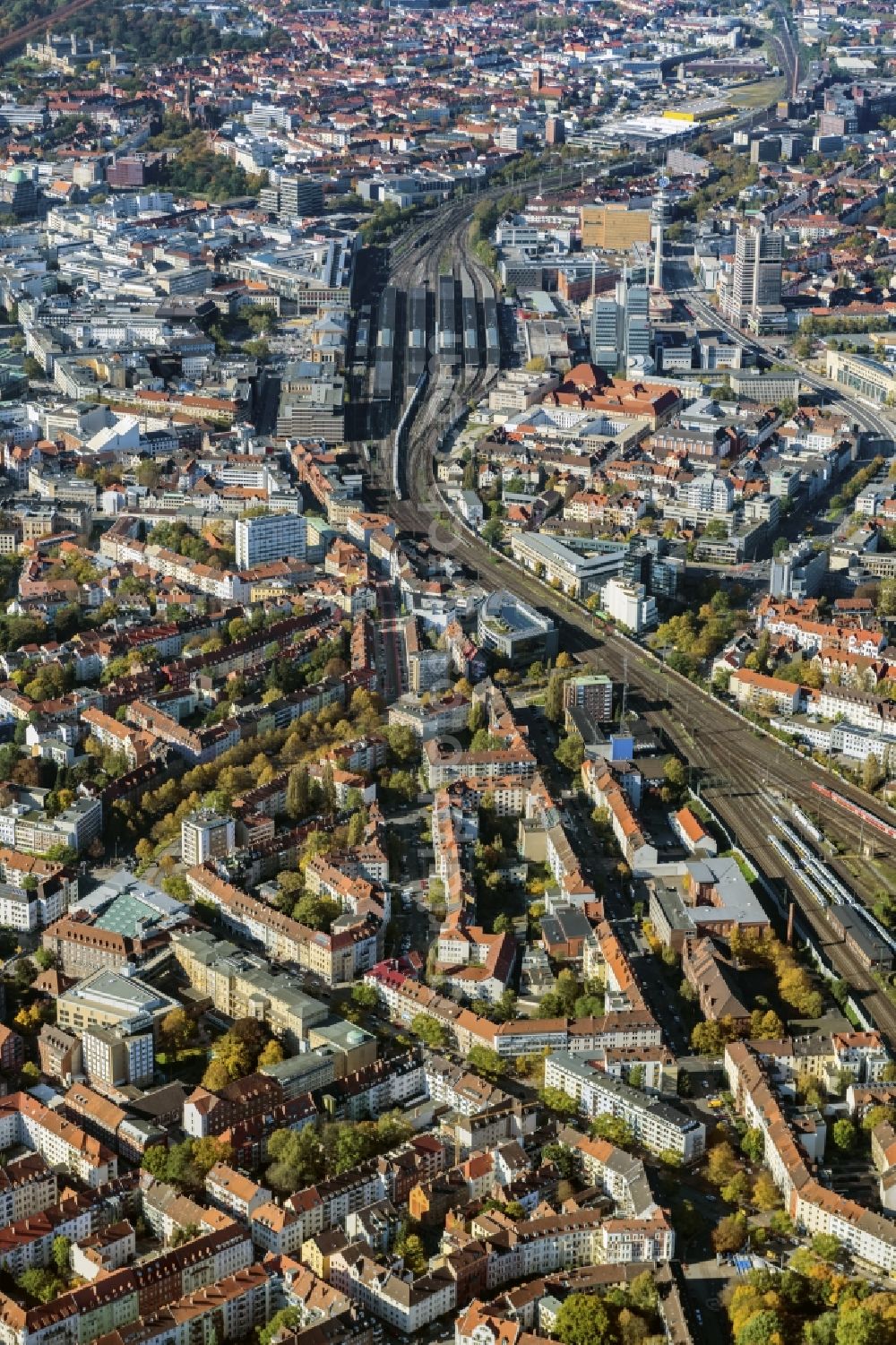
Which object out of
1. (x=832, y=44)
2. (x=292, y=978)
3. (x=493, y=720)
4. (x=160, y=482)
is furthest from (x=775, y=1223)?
(x=832, y=44)

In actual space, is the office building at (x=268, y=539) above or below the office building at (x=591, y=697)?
above

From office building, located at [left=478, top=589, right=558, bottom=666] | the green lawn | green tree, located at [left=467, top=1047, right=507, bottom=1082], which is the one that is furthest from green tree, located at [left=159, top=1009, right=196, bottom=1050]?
the green lawn

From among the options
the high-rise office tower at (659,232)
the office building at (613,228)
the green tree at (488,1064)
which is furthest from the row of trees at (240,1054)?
the office building at (613,228)

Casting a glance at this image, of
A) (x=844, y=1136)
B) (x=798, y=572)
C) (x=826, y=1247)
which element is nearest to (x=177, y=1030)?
(x=844, y=1136)

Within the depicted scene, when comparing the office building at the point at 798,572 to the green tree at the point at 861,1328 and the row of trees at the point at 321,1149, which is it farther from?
the green tree at the point at 861,1328

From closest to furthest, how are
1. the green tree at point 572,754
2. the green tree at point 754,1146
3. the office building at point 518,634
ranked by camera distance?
the green tree at point 754,1146
the green tree at point 572,754
the office building at point 518,634

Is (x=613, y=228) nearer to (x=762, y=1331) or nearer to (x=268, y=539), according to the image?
(x=268, y=539)

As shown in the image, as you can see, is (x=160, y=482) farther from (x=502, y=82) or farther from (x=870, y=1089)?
(x=502, y=82)

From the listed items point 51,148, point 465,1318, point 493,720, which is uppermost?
point 51,148

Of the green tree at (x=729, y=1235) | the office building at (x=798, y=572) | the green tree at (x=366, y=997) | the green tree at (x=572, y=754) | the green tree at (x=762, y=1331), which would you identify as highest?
the office building at (x=798, y=572)
